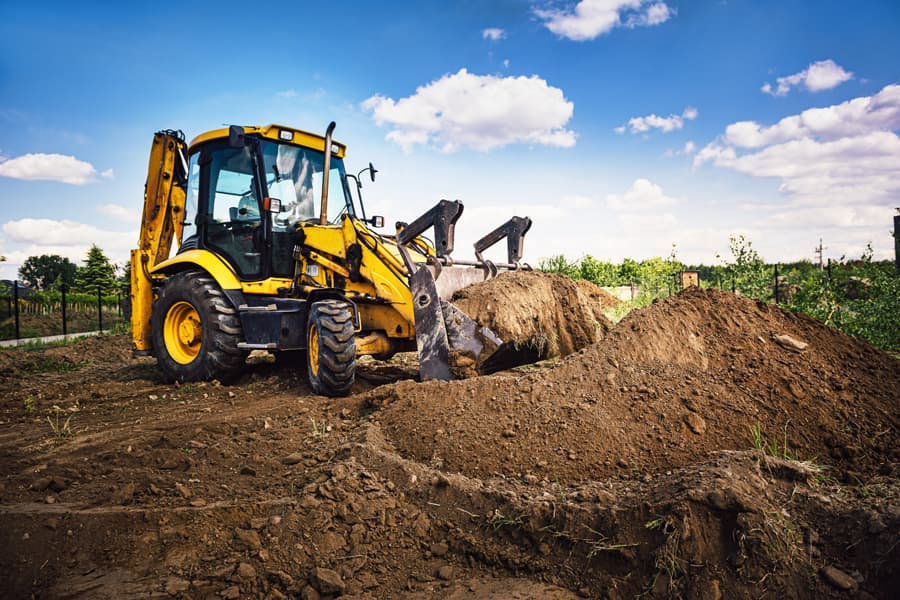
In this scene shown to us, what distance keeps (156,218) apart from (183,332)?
6.48 ft

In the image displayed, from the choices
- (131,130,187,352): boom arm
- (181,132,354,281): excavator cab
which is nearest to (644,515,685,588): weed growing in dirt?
(181,132,354,281): excavator cab

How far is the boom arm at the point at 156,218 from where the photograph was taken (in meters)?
8.38

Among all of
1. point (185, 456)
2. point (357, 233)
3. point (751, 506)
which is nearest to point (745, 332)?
point (751, 506)

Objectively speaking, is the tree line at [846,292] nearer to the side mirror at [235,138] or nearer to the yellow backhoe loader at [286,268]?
the yellow backhoe loader at [286,268]

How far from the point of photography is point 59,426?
5559 millimetres

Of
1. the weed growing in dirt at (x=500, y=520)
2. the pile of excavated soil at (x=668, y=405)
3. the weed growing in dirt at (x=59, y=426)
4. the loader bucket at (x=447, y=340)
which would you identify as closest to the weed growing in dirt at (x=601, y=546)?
the weed growing in dirt at (x=500, y=520)

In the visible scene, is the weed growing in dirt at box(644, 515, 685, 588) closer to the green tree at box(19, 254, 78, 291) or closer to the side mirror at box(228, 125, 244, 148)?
the side mirror at box(228, 125, 244, 148)

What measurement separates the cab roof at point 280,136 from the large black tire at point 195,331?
6.04 feet

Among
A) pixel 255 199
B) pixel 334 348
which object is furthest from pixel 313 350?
pixel 255 199

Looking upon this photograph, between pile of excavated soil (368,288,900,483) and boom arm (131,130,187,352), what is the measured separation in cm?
515

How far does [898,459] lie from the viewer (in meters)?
3.82

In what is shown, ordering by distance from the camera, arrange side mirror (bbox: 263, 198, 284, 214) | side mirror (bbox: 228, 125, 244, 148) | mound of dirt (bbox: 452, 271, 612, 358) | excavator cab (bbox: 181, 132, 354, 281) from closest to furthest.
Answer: mound of dirt (bbox: 452, 271, 612, 358) < side mirror (bbox: 228, 125, 244, 148) < side mirror (bbox: 263, 198, 284, 214) < excavator cab (bbox: 181, 132, 354, 281)

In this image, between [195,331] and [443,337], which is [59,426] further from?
[443,337]

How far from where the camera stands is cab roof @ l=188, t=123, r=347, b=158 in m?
7.21
